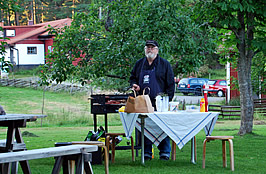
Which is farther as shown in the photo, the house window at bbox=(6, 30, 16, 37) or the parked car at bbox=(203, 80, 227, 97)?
the house window at bbox=(6, 30, 16, 37)

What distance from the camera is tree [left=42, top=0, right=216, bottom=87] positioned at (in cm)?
1164

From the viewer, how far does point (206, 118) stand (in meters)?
7.84

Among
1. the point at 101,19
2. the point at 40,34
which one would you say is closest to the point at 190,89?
the point at 40,34

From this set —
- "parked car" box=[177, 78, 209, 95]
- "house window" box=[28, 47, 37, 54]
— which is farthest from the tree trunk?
"house window" box=[28, 47, 37, 54]

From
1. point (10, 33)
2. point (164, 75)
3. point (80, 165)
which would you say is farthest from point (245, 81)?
point (10, 33)

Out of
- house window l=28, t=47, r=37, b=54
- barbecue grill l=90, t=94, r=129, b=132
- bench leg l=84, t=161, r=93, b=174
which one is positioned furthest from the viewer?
house window l=28, t=47, r=37, b=54

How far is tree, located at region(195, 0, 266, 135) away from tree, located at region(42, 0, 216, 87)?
0.43m

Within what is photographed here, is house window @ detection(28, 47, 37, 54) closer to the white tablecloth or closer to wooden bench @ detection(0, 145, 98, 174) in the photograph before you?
the white tablecloth

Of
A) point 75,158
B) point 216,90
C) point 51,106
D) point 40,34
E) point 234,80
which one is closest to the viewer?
point 75,158

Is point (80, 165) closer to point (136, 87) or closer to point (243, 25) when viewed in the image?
point (136, 87)

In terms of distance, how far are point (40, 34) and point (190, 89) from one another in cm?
2019

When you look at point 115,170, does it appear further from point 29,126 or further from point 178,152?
point 29,126

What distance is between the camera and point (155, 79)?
888 cm

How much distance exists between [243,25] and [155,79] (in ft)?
18.5
